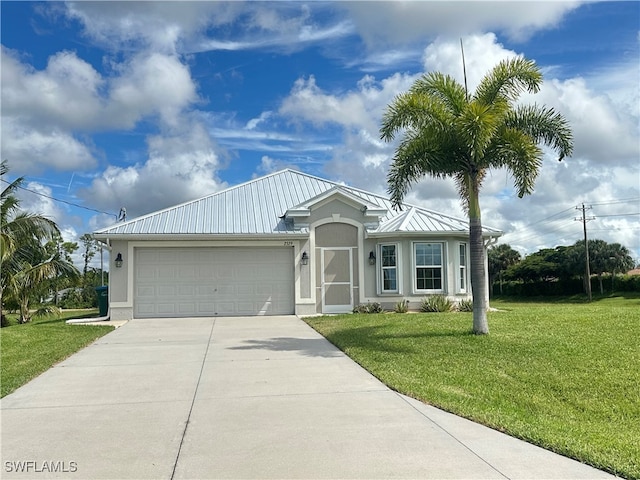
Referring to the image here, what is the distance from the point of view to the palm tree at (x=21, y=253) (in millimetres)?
19422

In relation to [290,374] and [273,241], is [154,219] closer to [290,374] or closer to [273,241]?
[273,241]

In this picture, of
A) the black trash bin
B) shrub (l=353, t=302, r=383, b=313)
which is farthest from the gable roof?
the black trash bin

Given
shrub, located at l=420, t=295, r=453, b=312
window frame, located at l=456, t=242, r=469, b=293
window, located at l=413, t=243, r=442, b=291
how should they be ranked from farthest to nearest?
window frame, located at l=456, t=242, r=469, b=293 < window, located at l=413, t=243, r=442, b=291 < shrub, located at l=420, t=295, r=453, b=312

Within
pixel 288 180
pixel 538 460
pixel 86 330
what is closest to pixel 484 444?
pixel 538 460

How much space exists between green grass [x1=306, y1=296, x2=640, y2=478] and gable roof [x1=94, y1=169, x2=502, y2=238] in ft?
20.6

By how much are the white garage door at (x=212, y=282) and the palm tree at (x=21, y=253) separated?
14.8 feet

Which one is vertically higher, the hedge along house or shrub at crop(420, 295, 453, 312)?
the hedge along house

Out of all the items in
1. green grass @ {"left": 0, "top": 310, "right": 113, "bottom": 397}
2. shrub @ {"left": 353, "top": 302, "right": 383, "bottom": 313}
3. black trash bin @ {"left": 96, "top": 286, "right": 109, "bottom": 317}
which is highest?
black trash bin @ {"left": 96, "top": 286, "right": 109, "bottom": 317}

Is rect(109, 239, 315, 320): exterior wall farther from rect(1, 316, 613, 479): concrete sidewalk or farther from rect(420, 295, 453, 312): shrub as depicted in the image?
rect(1, 316, 613, 479): concrete sidewalk

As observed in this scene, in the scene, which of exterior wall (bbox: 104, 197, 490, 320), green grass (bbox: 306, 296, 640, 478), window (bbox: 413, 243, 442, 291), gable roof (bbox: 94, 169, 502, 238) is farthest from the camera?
window (bbox: 413, 243, 442, 291)

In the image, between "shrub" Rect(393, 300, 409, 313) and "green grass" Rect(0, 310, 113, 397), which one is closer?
"green grass" Rect(0, 310, 113, 397)

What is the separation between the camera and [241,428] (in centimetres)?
602

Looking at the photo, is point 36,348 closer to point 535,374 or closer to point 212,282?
point 212,282

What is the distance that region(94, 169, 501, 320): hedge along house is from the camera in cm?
1822
